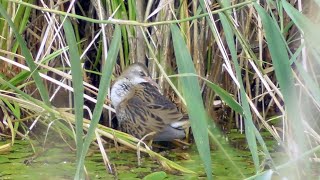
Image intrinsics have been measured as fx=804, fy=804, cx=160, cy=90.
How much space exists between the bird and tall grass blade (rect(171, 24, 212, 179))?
1.50 metres

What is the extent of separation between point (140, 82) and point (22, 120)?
2.53ft

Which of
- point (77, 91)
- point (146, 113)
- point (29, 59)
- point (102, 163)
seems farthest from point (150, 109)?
point (77, 91)

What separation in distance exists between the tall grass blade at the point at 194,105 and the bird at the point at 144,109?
1.50 metres

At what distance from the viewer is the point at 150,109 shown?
418 centimetres

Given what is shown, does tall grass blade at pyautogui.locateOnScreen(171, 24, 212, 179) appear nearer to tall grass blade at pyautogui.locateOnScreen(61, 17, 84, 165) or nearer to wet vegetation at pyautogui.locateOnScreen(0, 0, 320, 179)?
tall grass blade at pyautogui.locateOnScreen(61, 17, 84, 165)

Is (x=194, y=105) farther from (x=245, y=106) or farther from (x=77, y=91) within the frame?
(x=77, y=91)

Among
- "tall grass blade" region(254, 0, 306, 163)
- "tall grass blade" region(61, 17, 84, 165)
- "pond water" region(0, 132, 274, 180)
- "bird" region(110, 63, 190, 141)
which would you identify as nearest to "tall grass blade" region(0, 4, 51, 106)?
"tall grass blade" region(61, 17, 84, 165)

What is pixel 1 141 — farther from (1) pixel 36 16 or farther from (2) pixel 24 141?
(1) pixel 36 16

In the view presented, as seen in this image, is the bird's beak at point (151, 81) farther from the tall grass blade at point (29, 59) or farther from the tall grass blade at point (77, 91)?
the tall grass blade at point (77, 91)

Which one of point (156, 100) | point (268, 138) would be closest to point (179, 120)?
point (156, 100)

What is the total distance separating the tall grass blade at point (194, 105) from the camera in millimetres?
2441

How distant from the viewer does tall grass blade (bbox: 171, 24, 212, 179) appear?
96.1 inches

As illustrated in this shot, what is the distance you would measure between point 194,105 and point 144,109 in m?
1.76

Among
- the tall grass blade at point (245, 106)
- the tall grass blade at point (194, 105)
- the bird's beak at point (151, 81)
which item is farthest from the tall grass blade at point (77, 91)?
the bird's beak at point (151, 81)
